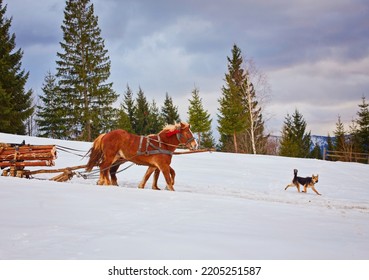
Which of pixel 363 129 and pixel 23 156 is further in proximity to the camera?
pixel 363 129

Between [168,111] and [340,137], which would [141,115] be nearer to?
[168,111]

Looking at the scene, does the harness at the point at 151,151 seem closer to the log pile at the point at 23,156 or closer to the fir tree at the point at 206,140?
the log pile at the point at 23,156

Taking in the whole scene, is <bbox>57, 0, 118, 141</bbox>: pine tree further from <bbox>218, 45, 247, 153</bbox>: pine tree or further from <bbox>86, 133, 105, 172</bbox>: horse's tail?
<bbox>86, 133, 105, 172</bbox>: horse's tail

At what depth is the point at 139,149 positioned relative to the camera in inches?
354

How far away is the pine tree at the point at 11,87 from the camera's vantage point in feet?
93.2

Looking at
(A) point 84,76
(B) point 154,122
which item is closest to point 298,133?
(B) point 154,122

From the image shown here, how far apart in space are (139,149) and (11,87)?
2659 centimetres

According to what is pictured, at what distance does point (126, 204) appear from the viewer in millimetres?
5652

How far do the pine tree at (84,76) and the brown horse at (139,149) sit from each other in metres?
23.1

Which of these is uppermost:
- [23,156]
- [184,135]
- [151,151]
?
[184,135]

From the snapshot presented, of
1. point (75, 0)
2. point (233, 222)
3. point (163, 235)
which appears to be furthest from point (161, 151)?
point (75, 0)

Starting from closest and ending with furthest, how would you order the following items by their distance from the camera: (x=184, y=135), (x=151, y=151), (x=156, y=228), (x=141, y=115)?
1. (x=156, y=228)
2. (x=151, y=151)
3. (x=184, y=135)
4. (x=141, y=115)

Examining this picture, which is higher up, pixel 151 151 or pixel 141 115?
pixel 141 115

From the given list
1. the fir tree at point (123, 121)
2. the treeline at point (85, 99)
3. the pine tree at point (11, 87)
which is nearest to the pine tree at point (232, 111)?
the treeline at point (85, 99)
